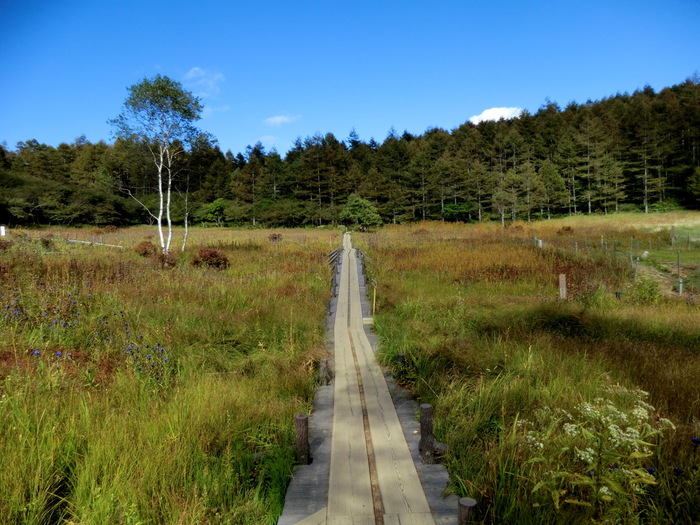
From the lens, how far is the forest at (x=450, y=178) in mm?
53625

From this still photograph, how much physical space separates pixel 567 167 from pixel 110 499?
71872 millimetres

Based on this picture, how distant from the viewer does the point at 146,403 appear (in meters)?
3.90

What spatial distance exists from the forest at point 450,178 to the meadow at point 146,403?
46.5 m

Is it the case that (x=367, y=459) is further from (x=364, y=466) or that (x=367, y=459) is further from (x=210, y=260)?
(x=210, y=260)

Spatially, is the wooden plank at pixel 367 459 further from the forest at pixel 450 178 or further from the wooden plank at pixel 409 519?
the forest at pixel 450 178

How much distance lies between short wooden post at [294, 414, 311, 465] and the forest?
50551 mm

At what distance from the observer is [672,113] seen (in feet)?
193

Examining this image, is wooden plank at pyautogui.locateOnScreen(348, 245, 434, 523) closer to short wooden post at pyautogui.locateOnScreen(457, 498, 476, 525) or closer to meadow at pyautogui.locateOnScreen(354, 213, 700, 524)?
meadow at pyautogui.locateOnScreen(354, 213, 700, 524)

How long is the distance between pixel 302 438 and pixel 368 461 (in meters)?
0.72

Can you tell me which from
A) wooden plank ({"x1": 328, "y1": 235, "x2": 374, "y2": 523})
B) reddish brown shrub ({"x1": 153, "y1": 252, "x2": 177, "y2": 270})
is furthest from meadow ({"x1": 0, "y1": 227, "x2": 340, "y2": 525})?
reddish brown shrub ({"x1": 153, "y1": 252, "x2": 177, "y2": 270})

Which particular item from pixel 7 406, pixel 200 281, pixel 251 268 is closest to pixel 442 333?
pixel 7 406

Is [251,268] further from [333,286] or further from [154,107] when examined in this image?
[154,107]

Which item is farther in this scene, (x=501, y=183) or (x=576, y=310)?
(x=501, y=183)

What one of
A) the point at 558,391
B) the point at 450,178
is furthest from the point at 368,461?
the point at 450,178
